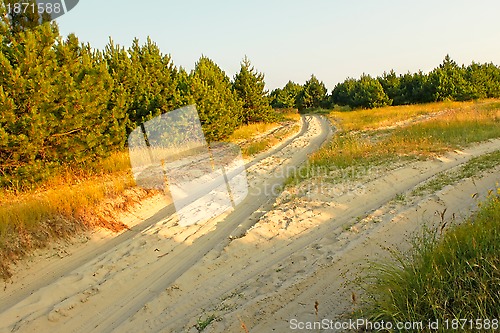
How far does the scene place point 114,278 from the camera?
5297mm

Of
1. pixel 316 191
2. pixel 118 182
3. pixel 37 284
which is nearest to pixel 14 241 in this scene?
pixel 37 284

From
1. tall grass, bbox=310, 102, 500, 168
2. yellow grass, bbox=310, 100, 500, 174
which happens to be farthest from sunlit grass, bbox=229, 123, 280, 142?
tall grass, bbox=310, 102, 500, 168

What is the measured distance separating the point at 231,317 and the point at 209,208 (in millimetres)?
4487

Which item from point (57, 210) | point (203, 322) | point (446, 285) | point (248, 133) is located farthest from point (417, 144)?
point (248, 133)

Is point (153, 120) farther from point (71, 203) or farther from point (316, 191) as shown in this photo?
point (316, 191)

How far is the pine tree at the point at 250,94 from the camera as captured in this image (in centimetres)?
2963

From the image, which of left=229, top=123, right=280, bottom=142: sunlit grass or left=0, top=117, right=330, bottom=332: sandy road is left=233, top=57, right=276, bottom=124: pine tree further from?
left=0, top=117, right=330, bottom=332: sandy road

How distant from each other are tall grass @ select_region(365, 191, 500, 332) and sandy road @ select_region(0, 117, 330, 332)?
3.16 metres

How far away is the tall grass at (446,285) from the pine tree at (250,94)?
2654cm

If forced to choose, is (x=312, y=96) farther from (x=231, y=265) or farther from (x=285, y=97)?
(x=231, y=265)

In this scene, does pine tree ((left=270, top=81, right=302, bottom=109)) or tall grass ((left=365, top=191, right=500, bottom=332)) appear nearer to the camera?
tall grass ((left=365, top=191, right=500, bottom=332))

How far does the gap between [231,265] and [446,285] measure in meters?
3.21

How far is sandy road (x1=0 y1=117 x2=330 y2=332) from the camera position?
443cm

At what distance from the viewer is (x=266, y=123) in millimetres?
31000
